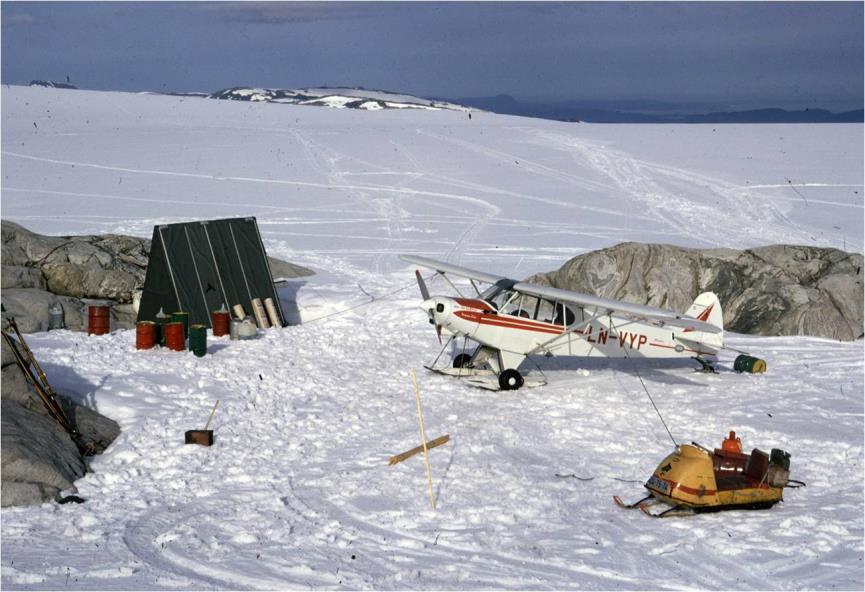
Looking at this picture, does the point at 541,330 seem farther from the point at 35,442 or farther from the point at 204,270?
the point at 35,442

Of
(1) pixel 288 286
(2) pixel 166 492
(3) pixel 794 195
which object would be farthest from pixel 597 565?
(3) pixel 794 195

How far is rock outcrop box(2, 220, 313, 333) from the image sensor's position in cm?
2166

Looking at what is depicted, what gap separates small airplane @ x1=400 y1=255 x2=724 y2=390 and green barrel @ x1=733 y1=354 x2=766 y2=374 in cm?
72

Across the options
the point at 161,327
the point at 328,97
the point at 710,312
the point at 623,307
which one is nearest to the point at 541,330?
the point at 623,307

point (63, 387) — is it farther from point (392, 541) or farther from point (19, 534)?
point (392, 541)

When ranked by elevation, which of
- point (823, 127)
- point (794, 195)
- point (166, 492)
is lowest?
point (166, 492)

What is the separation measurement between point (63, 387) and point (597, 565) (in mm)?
9148

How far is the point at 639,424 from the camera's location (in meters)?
16.2

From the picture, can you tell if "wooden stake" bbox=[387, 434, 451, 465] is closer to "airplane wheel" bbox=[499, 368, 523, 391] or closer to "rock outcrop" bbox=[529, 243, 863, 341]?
"airplane wheel" bbox=[499, 368, 523, 391]

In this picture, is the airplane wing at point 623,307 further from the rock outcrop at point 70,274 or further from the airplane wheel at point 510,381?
the rock outcrop at point 70,274

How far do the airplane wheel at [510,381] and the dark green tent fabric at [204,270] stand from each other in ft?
20.9

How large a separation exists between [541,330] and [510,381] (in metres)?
1.10

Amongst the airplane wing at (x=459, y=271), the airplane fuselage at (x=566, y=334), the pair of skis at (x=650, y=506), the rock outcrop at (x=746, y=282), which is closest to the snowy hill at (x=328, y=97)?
the rock outcrop at (x=746, y=282)

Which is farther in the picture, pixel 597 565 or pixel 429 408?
pixel 429 408
